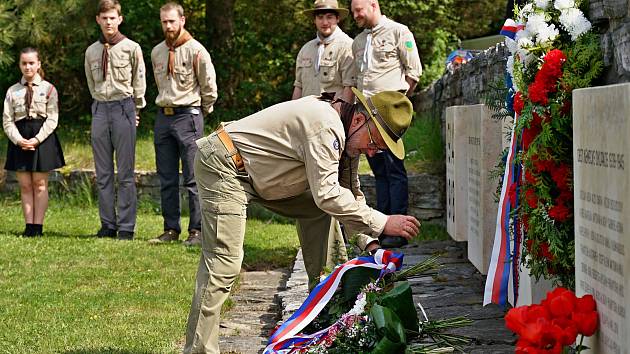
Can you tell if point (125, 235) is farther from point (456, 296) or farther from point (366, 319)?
point (366, 319)

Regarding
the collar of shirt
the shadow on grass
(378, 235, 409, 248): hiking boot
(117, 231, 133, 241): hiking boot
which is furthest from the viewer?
the collar of shirt

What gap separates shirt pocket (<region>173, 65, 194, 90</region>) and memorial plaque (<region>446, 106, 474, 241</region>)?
248 cm

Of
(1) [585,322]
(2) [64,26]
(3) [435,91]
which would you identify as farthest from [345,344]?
(2) [64,26]

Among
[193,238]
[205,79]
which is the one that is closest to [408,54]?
[205,79]

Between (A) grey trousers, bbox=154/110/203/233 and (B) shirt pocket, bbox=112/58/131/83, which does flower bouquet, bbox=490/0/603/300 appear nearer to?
(A) grey trousers, bbox=154/110/203/233

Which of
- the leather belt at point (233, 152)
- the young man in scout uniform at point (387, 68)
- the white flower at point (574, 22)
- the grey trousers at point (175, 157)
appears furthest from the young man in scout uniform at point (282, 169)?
the grey trousers at point (175, 157)

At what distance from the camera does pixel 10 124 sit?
9.14m

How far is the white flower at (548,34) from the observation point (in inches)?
164

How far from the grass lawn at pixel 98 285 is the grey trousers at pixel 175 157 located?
1.24ft

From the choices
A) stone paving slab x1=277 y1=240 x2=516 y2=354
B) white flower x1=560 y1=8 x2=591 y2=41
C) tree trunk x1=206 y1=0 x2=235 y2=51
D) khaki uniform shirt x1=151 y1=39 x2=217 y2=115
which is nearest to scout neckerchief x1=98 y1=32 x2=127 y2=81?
khaki uniform shirt x1=151 y1=39 x2=217 y2=115

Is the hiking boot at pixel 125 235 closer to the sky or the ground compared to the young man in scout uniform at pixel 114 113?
closer to the ground

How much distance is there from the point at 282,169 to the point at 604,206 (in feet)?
5.53

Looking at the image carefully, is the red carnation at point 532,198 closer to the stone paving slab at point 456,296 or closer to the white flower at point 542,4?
the stone paving slab at point 456,296

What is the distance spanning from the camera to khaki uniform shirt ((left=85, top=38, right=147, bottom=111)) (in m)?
9.03
